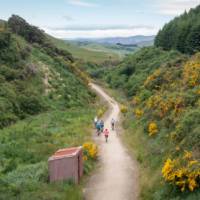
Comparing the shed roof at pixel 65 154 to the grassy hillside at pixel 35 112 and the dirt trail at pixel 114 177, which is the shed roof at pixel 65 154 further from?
the dirt trail at pixel 114 177

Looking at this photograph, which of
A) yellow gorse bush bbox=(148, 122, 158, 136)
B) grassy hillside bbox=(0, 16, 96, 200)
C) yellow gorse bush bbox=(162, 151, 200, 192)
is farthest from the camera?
yellow gorse bush bbox=(148, 122, 158, 136)

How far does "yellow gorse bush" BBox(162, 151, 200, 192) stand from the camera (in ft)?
49.6

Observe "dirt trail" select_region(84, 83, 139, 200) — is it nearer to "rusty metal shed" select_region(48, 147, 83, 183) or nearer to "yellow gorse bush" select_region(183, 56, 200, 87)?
"rusty metal shed" select_region(48, 147, 83, 183)

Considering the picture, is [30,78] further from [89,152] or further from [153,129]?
[89,152]

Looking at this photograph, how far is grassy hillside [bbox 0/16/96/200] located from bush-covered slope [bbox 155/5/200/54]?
58.0ft

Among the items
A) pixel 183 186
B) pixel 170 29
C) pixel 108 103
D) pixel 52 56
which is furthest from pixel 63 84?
pixel 183 186

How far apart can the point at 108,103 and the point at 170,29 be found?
31.3m

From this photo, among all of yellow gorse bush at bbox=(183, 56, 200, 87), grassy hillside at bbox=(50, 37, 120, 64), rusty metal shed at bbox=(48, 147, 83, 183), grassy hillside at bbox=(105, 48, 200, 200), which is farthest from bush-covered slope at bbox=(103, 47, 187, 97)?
grassy hillside at bbox=(50, 37, 120, 64)

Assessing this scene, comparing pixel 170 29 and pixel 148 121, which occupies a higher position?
pixel 170 29

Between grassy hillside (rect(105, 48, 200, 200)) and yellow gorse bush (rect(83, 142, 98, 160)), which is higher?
grassy hillside (rect(105, 48, 200, 200))

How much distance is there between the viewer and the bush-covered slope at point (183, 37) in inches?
2596

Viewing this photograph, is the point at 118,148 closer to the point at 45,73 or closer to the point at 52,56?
the point at 45,73

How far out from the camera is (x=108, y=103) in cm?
5909

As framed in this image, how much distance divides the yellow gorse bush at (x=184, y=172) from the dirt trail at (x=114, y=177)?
2177 millimetres
